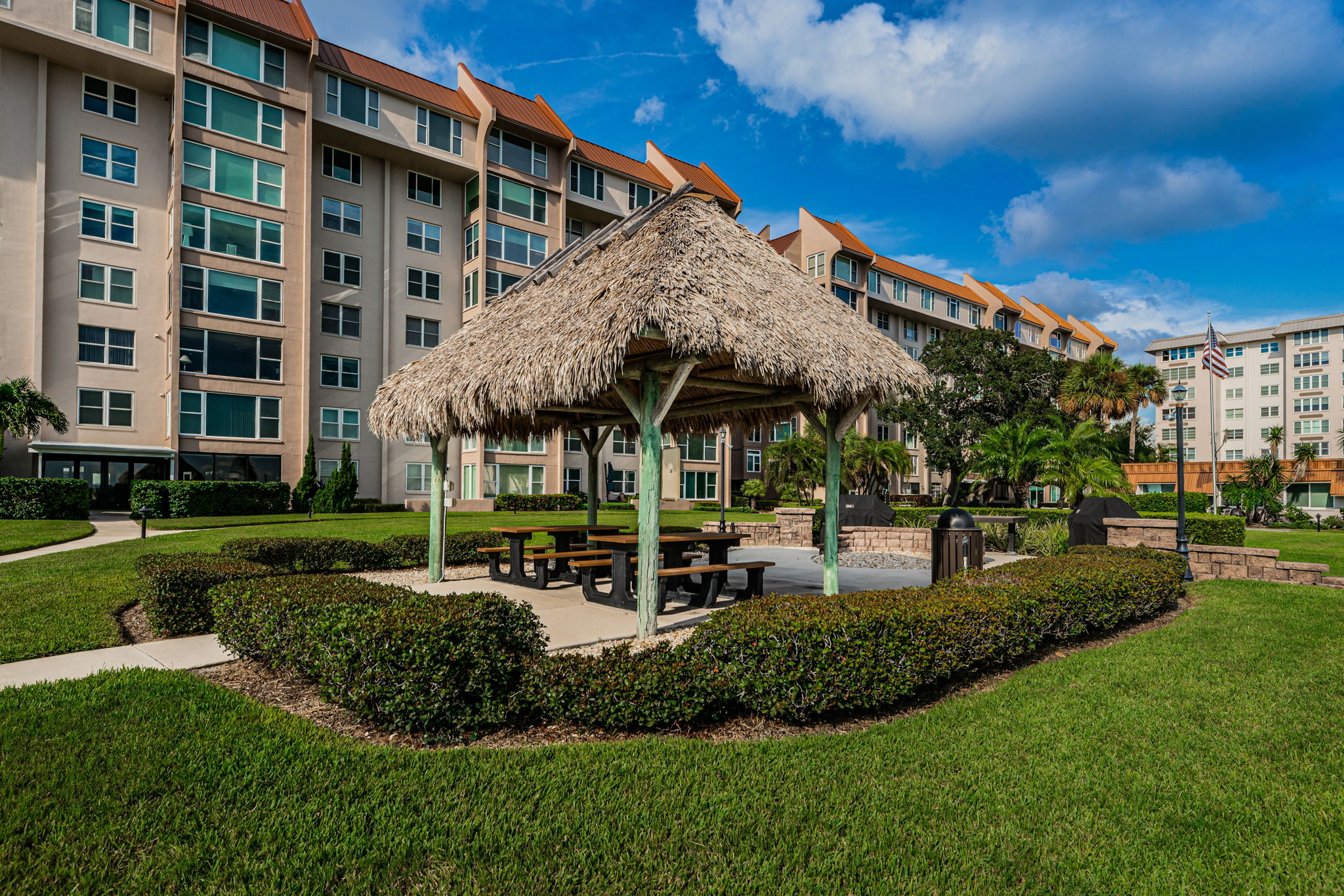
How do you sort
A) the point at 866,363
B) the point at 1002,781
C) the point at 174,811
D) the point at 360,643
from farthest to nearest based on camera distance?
the point at 866,363, the point at 360,643, the point at 1002,781, the point at 174,811

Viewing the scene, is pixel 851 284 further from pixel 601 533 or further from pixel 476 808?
pixel 476 808

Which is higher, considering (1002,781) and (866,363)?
(866,363)

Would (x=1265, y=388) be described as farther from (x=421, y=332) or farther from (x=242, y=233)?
(x=242, y=233)

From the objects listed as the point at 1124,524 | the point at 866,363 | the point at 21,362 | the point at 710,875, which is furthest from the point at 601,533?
the point at 21,362

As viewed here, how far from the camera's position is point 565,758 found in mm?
4414

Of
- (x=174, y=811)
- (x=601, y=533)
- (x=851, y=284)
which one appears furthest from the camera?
(x=851, y=284)

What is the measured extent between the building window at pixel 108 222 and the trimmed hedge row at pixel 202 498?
1084 cm

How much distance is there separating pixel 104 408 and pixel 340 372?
9.15 metres

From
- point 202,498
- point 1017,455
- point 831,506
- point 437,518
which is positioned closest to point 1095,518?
point 831,506

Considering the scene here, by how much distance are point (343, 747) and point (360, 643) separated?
69 cm

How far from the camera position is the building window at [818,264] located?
1993 inches

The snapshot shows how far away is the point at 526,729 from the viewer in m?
5.04

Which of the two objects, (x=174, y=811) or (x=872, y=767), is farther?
(x=872, y=767)

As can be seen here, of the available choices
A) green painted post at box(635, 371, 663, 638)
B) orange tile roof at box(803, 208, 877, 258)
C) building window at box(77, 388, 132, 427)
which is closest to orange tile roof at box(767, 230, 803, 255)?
orange tile roof at box(803, 208, 877, 258)
